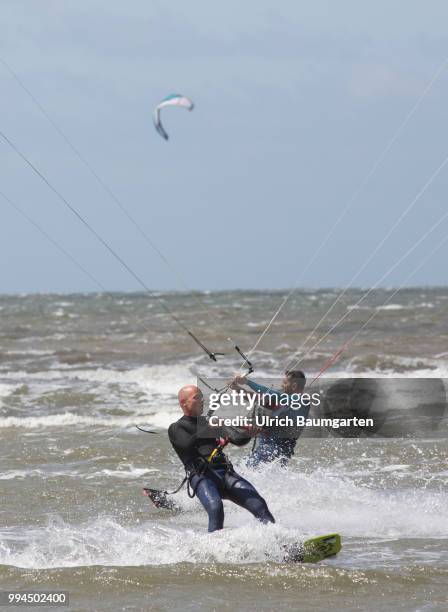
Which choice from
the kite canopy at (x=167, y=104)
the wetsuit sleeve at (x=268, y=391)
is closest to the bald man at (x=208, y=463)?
the wetsuit sleeve at (x=268, y=391)

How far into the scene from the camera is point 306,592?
267 inches

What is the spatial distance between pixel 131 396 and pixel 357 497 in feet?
34.6

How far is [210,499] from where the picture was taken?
25.7 feet

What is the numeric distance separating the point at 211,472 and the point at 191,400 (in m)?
0.63

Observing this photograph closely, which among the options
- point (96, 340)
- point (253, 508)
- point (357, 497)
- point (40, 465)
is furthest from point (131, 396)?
point (96, 340)

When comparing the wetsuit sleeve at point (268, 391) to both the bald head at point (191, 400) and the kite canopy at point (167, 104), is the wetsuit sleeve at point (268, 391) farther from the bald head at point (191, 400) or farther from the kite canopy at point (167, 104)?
the kite canopy at point (167, 104)

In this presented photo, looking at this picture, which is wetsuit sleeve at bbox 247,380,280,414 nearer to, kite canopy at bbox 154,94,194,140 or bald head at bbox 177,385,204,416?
bald head at bbox 177,385,204,416

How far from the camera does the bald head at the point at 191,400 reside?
8.08 meters

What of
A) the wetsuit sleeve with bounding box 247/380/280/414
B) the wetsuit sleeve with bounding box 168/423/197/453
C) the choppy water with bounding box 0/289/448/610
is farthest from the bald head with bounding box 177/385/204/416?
the wetsuit sleeve with bounding box 247/380/280/414

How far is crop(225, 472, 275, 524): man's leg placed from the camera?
7.75 m

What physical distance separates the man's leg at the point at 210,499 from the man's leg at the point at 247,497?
0.38ft

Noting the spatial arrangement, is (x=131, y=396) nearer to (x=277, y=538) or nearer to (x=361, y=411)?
(x=361, y=411)

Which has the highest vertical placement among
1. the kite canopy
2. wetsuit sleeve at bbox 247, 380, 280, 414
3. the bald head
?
the kite canopy

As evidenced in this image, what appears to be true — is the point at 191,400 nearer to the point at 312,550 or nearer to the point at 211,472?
the point at 211,472
